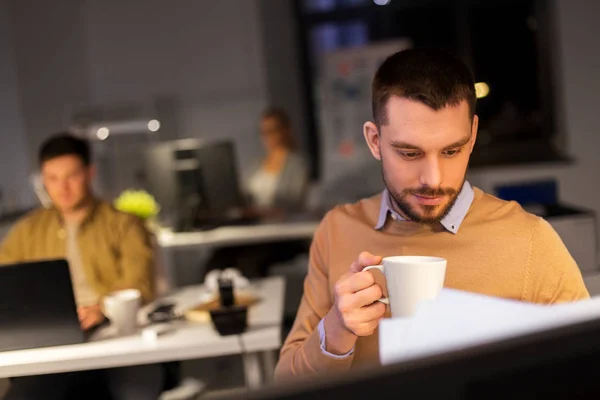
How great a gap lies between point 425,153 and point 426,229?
7.2 inches

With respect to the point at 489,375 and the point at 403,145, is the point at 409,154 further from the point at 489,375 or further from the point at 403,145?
the point at 489,375

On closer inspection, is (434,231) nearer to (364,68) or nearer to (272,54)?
(364,68)

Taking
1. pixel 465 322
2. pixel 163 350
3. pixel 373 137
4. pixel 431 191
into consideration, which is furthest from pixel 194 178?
pixel 465 322

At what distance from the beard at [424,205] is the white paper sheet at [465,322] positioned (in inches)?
12.2

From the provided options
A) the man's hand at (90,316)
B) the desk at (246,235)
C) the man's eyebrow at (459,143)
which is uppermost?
the man's eyebrow at (459,143)

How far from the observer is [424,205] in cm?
103

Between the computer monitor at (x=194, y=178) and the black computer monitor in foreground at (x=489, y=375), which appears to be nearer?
the black computer monitor in foreground at (x=489, y=375)

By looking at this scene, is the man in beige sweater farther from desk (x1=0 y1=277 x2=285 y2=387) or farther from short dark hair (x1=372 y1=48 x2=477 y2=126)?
desk (x1=0 y1=277 x2=285 y2=387)

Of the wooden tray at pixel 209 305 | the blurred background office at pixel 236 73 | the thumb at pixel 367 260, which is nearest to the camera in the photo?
the thumb at pixel 367 260

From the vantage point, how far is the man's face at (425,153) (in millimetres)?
976

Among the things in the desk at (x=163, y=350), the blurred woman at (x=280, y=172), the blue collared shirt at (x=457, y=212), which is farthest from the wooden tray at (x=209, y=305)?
the blurred woman at (x=280, y=172)

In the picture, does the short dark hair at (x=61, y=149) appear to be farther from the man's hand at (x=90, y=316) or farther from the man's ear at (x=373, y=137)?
the man's ear at (x=373, y=137)

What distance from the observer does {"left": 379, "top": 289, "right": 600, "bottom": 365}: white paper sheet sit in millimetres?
490

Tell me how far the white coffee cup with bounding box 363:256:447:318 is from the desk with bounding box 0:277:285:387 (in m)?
0.87
